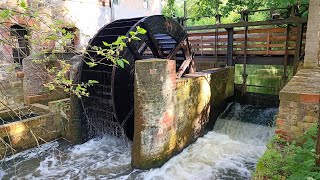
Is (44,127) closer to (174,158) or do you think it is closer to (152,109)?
(152,109)

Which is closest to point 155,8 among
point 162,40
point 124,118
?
point 162,40

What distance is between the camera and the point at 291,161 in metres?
2.40

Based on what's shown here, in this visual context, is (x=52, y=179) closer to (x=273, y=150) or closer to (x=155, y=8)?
(x=273, y=150)

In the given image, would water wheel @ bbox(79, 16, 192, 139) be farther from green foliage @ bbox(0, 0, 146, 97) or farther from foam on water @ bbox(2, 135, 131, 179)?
green foliage @ bbox(0, 0, 146, 97)

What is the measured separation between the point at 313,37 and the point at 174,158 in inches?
158

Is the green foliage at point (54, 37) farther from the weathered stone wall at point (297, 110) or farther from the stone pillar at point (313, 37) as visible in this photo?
the stone pillar at point (313, 37)

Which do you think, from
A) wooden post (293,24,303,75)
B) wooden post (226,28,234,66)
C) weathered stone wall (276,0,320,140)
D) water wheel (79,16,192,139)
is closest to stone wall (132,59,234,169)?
water wheel (79,16,192,139)

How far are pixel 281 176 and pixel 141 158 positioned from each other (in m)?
2.84

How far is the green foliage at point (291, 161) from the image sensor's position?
2.11 m

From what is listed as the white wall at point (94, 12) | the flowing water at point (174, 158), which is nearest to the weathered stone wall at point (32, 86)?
the flowing water at point (174, 158)

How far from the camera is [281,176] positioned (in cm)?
230

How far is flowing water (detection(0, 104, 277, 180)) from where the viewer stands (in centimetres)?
470

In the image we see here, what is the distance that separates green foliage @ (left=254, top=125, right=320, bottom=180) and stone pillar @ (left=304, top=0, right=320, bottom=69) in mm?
3288

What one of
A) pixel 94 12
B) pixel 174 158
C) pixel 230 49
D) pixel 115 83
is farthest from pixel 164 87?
pixel 94 12
